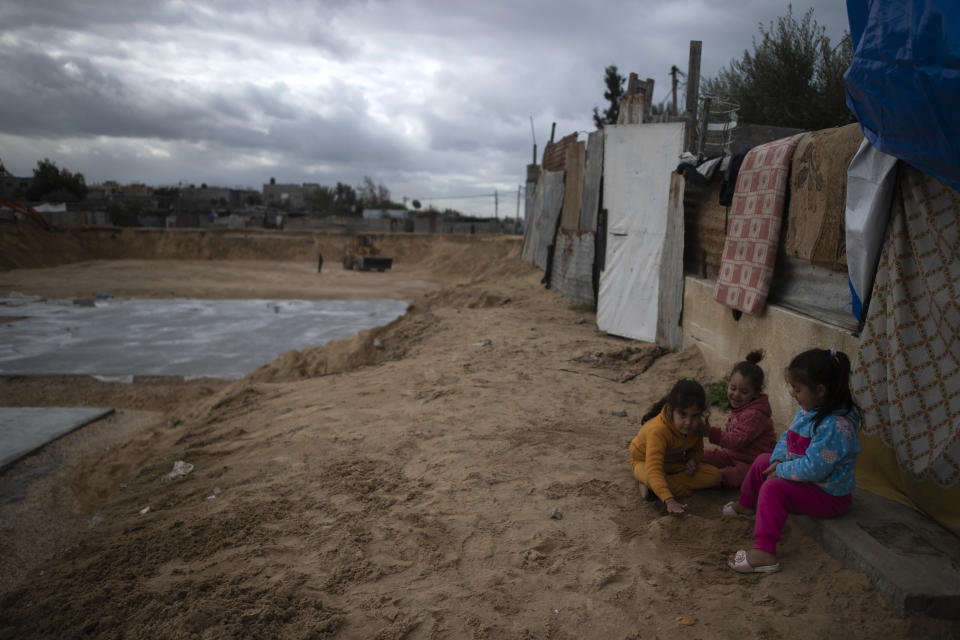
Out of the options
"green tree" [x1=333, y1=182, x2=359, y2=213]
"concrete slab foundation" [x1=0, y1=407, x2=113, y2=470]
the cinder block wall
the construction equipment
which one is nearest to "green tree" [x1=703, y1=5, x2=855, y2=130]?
the cinder block wall

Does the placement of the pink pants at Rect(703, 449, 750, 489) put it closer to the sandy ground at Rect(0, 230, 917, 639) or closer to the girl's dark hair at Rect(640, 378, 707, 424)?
the sandy ground at Rect(0, 230, 917, 639)

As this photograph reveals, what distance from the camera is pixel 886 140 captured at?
2.76 metres

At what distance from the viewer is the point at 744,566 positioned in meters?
2.48

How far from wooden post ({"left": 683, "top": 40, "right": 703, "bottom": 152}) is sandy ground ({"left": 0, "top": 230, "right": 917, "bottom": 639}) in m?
2.71

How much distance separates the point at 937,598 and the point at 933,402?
3.57ft

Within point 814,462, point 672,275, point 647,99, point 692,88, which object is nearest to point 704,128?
point 692,88

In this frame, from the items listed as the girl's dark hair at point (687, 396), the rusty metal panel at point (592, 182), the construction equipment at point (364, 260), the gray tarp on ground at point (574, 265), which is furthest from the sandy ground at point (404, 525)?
the construction equipment at point (364, 260)

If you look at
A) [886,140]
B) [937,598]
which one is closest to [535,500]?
[937,598]

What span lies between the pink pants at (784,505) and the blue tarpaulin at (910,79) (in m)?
1.43

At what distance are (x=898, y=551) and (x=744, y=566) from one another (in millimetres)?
582

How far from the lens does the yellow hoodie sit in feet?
9.79

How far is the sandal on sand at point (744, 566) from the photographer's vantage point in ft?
8.09

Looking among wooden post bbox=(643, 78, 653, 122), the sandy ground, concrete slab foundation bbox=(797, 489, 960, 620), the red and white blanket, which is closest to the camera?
concrete slab foundation bbox=(797, 489, 960, 620)

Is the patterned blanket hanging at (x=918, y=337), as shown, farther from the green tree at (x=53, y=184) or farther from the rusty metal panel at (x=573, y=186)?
the green tree at (x=53, y=184)
